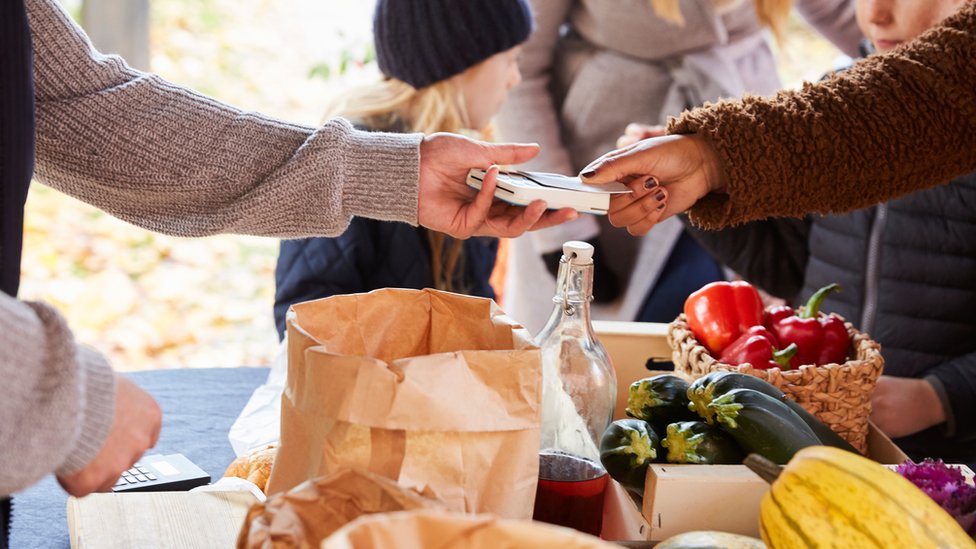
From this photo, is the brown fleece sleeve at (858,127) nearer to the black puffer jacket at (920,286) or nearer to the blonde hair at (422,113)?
the black puffer jacket at (920,286)

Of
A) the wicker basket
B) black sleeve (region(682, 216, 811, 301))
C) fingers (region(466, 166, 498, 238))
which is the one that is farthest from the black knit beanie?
the wicker basket

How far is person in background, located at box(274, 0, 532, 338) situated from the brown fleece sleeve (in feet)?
3.35

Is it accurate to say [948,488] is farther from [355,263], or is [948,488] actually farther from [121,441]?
[355,263]

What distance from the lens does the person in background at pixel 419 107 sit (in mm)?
2080

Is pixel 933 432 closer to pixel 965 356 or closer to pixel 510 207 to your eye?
pixel 965 356

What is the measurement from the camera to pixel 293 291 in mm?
2062

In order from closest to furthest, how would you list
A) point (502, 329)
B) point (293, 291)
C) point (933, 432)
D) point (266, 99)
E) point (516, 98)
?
1. point (502, 329)
2. point (933, 432)
3. point (293, 291)
4. point (516, 98)
5. point (266, 99)

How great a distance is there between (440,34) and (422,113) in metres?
0.19

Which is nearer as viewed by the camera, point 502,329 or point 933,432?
point 502,329

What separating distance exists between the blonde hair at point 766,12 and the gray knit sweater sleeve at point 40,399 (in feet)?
7.01

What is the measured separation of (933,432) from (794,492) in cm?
114

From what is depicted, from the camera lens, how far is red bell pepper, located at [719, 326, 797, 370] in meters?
1.31

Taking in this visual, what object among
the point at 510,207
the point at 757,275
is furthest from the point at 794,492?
the point at 757,275

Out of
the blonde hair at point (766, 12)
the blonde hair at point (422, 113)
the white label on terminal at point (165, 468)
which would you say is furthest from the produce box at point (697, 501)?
the blonde hair at point (766, 12)
